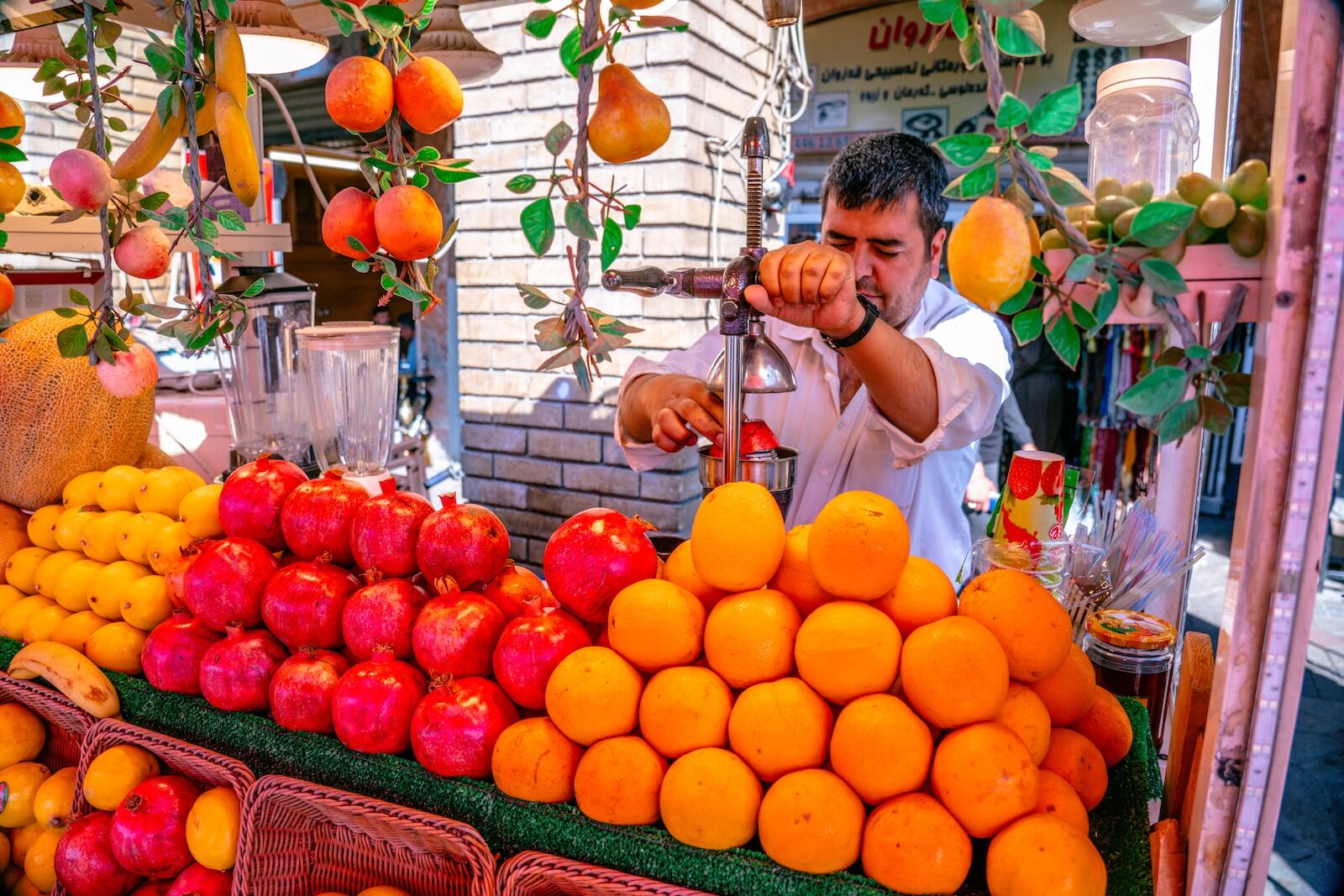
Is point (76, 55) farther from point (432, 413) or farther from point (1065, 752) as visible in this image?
point (432, 413)

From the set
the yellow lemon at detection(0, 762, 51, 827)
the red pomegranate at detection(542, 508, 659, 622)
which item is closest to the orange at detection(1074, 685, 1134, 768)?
the red pomegranate at detection(542, 508, 659, 622)

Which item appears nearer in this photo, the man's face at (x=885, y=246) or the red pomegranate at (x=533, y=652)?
the red pomegranate at (x=533, y=652)

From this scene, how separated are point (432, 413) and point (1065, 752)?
6435 mm

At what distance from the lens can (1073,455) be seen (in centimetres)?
657

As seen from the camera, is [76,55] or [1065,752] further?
[76,55]

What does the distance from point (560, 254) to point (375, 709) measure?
2.36 metres

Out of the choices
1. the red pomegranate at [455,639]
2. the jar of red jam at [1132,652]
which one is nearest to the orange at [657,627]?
the red pomegranate at [455,639]

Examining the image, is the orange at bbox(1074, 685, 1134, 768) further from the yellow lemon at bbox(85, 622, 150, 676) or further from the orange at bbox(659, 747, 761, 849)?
the yellow lemon at bbox(85, 622, 150, 676)

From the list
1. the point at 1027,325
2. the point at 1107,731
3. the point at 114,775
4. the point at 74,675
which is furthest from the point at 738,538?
the point at 74,675

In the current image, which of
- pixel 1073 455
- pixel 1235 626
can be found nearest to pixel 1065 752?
pixel 1235 626

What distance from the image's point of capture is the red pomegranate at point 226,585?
129cm

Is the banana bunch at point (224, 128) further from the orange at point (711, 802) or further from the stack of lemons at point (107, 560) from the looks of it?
the orange at point (711, 802)

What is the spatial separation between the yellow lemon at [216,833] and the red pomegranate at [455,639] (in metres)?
0.35

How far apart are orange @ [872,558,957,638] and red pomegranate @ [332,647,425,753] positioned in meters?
0.62
